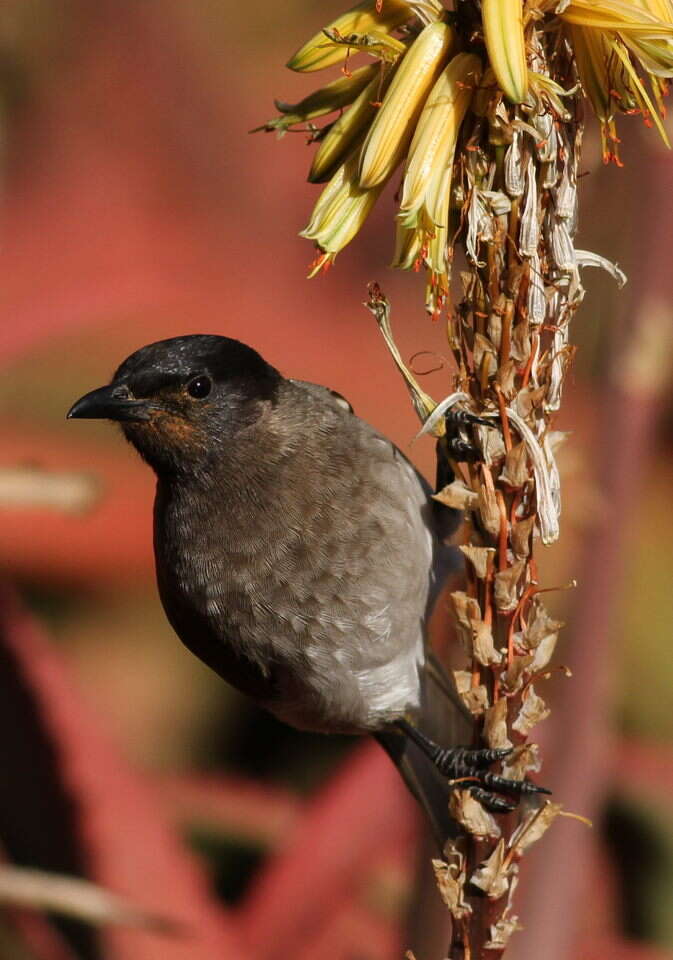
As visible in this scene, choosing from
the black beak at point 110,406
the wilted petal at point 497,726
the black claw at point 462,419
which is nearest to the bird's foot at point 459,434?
the black claw at point 462,419

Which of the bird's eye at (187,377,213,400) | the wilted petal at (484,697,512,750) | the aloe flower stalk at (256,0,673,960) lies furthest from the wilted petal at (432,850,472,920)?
the bird's eye at (187,377,213,400)

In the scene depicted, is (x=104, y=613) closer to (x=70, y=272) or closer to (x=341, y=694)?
(x=70, y=272)

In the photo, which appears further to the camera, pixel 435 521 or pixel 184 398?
pixel 435 521

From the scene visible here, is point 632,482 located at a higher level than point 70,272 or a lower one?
lower

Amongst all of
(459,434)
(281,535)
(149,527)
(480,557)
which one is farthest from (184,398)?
(149,527)

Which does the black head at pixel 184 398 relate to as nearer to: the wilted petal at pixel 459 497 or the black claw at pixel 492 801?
the wilted petal at pixel 459 497

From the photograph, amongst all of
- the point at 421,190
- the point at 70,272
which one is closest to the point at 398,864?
the point at 70,272

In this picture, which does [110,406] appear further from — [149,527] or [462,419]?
[149,527]
